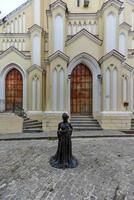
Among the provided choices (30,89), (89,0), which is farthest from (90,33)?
(30,89)

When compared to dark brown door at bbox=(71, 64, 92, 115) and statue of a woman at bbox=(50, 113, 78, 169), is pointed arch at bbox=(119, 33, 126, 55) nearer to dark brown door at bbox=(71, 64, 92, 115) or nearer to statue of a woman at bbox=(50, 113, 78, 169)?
dark brown door at bbox=(71, 64, 92, 115)

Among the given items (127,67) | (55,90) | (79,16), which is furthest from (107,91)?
(79,16)

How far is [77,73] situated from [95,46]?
2.09 metres

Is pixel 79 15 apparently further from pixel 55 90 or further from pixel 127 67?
pixel 55 90

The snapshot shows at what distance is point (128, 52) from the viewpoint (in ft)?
65.4

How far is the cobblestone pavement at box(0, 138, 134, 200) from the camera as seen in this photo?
252 inches

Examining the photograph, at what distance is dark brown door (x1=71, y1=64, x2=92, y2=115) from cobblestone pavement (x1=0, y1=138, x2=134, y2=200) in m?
8.05

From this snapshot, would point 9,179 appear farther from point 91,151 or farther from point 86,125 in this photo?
point 86,125

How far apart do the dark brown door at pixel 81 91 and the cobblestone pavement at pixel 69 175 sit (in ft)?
26.4

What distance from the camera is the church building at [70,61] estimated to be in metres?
17.0

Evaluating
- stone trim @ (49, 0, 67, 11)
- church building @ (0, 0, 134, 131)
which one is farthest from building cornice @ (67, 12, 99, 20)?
stone trim @ (49, 0, 67, 11)

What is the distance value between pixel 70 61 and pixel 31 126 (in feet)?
15.2

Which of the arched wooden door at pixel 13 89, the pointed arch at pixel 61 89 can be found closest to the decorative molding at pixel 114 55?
the pointed arch at pixel 61 89

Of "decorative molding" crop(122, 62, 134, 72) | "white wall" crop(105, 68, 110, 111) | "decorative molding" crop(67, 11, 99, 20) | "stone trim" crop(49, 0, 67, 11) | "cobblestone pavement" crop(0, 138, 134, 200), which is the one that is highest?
"stone trim" crop(49, 0, 67, 11)
